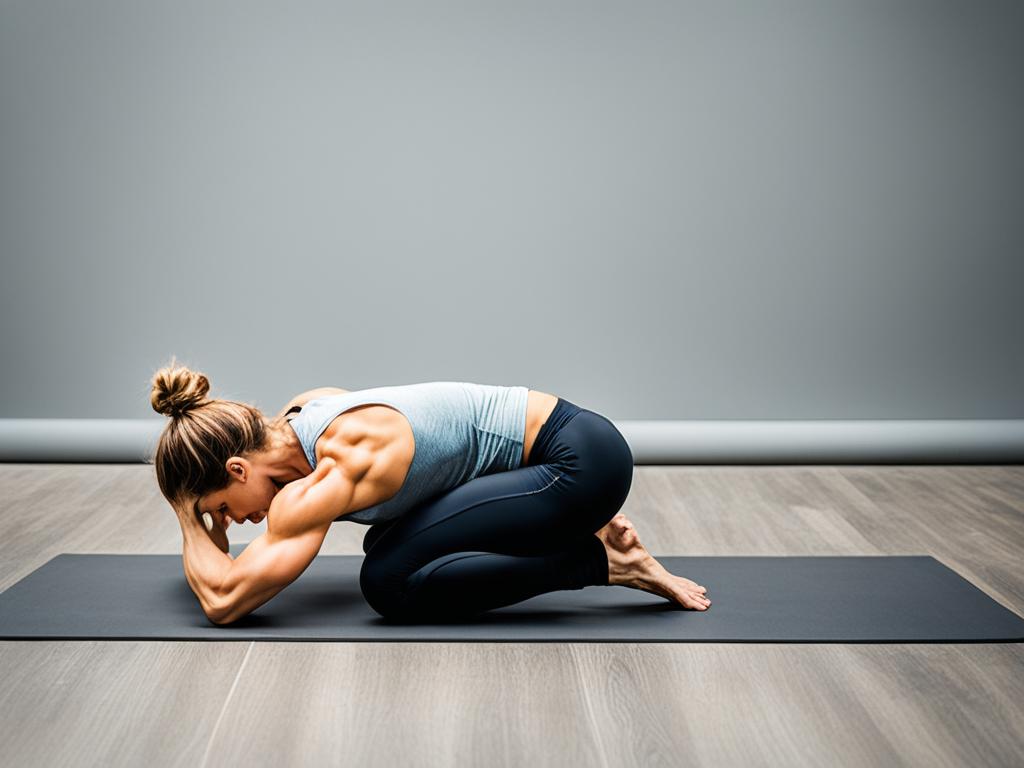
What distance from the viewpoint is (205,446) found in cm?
235

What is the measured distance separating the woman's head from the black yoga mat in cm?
28

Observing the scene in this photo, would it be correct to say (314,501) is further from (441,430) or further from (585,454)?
(585,454)

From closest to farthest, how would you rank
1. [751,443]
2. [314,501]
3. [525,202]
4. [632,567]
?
[314,501] → [632,567] → [751,443] → [525,202]

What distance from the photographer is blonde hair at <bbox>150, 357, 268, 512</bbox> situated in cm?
233

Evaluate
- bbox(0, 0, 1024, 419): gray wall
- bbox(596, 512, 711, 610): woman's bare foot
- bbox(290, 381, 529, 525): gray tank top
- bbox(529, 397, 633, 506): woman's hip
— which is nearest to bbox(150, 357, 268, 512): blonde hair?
bbox(290, 381, 529, 525): gray tank top

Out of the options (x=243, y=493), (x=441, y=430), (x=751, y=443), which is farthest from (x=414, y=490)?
(x=751, y=443)

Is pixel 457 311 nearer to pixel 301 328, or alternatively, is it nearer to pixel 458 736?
pixel 301 328

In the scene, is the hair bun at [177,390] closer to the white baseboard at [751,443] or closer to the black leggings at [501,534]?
the black leggings at [501,534]

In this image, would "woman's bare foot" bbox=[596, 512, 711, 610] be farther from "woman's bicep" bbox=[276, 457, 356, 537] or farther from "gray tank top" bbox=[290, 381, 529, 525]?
"woman's bicep" bbox=[276, 457, 356, 537]

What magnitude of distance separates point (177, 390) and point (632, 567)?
1031mm

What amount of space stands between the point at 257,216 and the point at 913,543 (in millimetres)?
2718

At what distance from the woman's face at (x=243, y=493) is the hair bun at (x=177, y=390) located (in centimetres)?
14

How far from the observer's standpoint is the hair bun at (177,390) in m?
2.31

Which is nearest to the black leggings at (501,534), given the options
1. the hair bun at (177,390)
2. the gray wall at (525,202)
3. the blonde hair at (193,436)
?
the blonde hair at (193,436)
